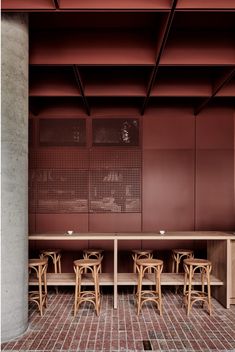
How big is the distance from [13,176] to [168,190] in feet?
11.8

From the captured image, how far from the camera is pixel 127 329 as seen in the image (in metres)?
3.94

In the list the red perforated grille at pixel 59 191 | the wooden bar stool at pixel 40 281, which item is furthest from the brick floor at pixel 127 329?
the red perforated grille at pixel 59 191

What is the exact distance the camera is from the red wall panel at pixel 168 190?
251 inches

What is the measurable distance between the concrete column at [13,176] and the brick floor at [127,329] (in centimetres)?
37

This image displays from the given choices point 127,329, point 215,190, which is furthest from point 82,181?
point 127,329

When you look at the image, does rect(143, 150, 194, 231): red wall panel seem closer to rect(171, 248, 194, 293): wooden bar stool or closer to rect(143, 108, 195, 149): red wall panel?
rect(143, 108, 195, 149): red wall panel

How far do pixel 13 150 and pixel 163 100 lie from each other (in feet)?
11.4

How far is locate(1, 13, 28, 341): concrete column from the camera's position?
3.51 meters

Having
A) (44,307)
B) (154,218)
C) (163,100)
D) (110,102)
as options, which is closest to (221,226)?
(154,218)

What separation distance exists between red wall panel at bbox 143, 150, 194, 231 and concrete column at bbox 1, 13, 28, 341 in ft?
10.3

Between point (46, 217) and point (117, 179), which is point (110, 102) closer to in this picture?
point (117, 179)

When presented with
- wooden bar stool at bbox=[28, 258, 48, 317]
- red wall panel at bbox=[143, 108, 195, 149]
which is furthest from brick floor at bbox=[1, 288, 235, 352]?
red wall panel at bbox=[143, 108, 195, 149]

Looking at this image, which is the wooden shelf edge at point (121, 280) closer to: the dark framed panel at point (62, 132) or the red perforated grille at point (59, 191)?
the red perforated grille at point (59, 191)

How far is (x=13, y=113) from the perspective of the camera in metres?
3.60
